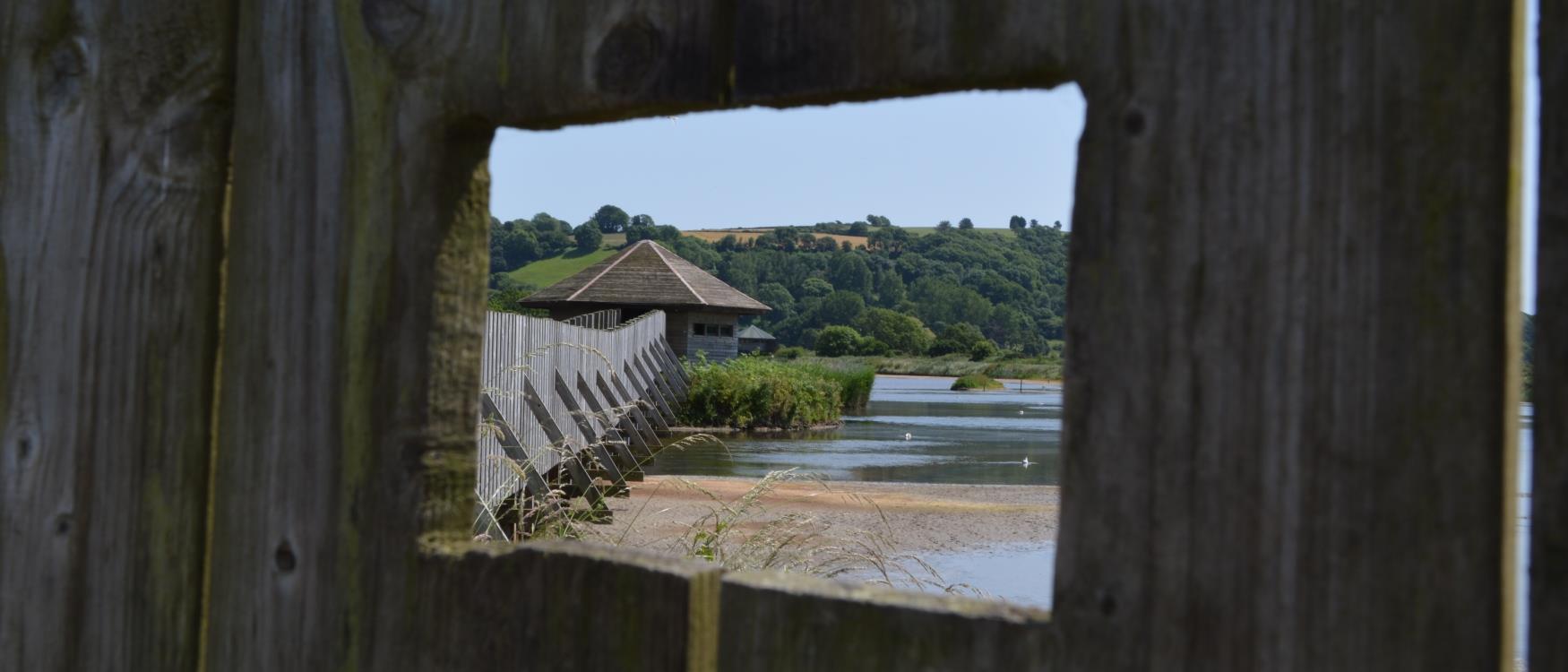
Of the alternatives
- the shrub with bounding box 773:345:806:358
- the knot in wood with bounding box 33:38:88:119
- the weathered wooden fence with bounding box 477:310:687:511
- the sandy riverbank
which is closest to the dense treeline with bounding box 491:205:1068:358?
the shrub with bounding box 773:345:806:358

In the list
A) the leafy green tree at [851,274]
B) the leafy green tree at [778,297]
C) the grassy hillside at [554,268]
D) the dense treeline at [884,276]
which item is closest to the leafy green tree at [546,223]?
the dense treeline at [884,276]

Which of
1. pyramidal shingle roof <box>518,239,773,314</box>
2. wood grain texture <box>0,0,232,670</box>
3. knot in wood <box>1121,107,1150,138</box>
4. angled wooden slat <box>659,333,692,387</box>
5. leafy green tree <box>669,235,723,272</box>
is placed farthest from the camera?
leafy green tree <box>669,235,723,272</box>

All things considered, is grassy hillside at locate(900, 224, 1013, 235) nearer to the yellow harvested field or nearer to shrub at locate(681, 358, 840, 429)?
the yellow harvested field

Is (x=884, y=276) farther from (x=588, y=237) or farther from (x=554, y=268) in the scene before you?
(x=554, y=268)

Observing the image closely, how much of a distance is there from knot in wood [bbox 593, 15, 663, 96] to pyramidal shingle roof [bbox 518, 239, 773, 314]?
137ft

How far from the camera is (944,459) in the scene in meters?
26.3

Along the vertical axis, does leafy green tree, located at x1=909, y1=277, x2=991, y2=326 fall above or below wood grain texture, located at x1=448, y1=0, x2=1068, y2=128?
above

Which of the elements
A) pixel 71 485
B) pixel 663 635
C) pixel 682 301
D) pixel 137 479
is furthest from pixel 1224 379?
pixel 682 301

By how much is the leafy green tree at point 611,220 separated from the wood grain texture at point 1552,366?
494ft

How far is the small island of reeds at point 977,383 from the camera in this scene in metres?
80.6

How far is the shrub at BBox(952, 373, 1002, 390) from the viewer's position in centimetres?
8069

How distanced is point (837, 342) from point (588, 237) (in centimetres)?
4142

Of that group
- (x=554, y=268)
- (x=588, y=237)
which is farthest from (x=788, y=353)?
(x=588, y=237)

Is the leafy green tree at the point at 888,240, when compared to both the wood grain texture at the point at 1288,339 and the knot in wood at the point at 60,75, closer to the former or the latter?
the knot in wood at the point at 60,75
